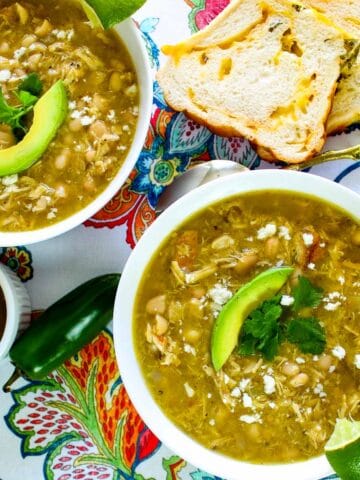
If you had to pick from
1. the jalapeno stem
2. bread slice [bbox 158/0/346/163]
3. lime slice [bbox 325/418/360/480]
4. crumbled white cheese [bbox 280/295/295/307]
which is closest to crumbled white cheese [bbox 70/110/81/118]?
bread slice [bbox 158/0/346/163]

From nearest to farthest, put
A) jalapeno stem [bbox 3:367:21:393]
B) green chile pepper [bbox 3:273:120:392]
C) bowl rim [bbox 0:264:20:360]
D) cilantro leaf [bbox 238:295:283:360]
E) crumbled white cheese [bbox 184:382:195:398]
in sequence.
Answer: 1. cilantro leaf [bbox 238:295:283:360]
2. crumbled white cheese [bbox 184:382:195:398]
3. bowl rim [bbox 0:264:20:360]
4. green chile pepper [bbox 3:273:120:392]
5. jalapeno stem [bbox 3:367:21:393]

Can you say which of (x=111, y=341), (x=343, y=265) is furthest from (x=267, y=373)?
(x=111, y=341)

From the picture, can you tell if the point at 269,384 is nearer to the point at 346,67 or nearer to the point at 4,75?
the point at 346,67

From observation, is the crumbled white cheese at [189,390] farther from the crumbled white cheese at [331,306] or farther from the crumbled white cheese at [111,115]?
the crumbled white cheese at [111,115]

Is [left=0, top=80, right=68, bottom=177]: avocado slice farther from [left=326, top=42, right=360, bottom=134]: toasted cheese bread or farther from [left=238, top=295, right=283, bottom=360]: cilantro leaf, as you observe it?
[left=326, top=42, right=360, bottom=134]: toasted cheese bread

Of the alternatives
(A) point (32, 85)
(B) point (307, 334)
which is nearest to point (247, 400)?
(B) point (307, 334)

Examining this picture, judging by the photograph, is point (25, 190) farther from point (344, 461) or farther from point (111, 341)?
point (344, 461)
